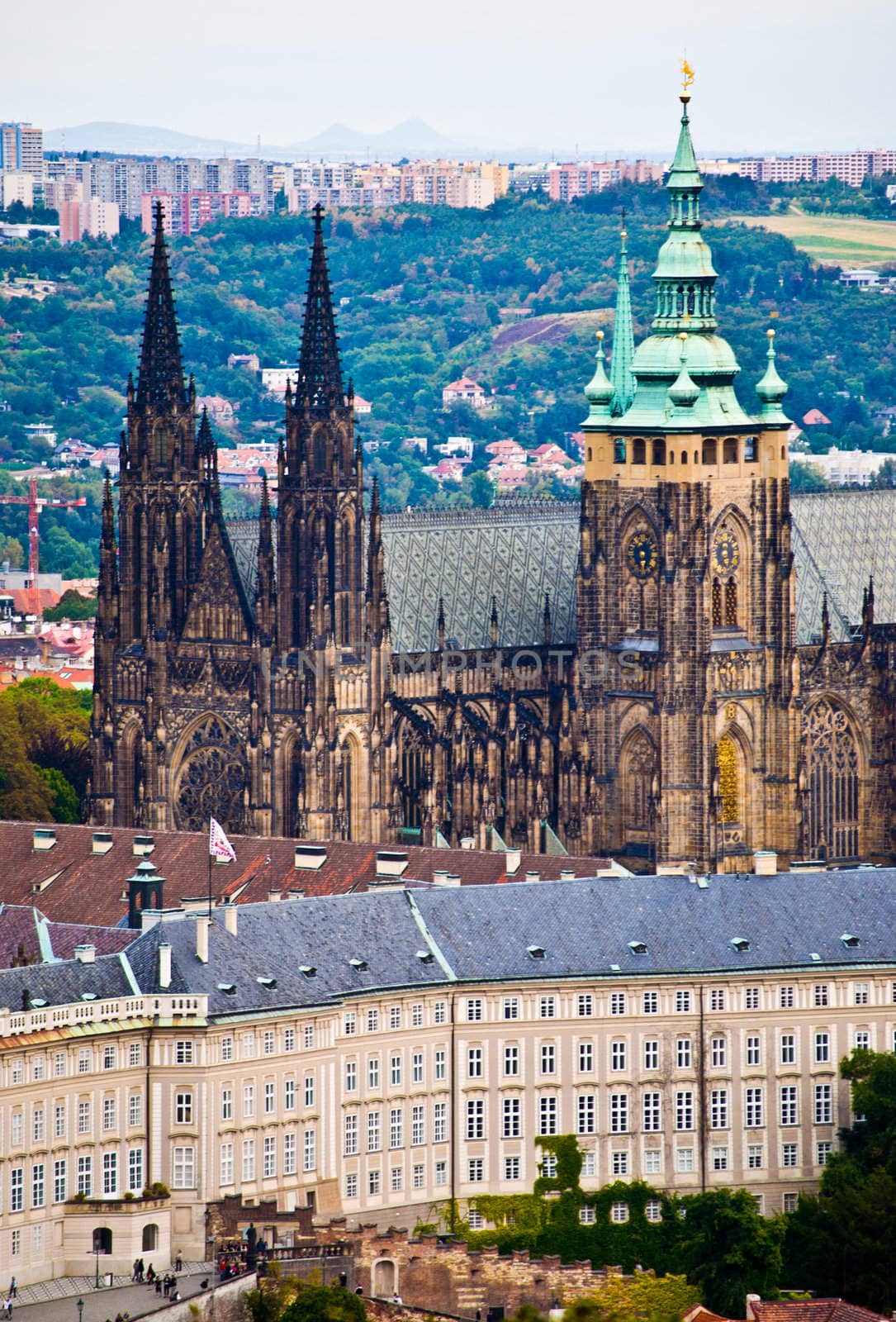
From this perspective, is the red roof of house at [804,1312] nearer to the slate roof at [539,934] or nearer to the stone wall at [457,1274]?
the stone wall at [457,1274]

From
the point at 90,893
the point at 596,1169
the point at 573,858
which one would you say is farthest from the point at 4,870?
the point at 596,1169

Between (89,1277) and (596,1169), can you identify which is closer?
(89,1277)

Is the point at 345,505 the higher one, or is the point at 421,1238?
the point at 345,505

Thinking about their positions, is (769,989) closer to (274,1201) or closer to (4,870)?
(274,1201)

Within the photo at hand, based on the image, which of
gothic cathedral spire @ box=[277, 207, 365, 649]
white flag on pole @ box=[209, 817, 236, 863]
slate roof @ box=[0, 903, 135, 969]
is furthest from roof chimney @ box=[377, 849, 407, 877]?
gothic cathedral spire @ box=[277, 207, 365, 649]

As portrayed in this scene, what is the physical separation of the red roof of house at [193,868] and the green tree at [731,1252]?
22595 millimetres

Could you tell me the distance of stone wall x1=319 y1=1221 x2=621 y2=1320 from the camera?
495 feet

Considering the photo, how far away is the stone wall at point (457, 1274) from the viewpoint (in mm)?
150750

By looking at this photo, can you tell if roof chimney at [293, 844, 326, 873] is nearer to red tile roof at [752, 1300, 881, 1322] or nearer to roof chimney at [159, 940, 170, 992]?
roof chimney at [159, 940, 170, 992]

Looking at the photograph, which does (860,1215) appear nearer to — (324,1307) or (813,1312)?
(813,1312)

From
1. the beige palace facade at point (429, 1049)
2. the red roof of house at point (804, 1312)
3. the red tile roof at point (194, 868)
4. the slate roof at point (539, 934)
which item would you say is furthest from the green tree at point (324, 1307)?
the red tile roof at point (194, 868)

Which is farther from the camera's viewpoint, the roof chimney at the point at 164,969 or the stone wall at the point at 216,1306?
the roof chimney at the point at 164,969

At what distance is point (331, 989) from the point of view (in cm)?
15638

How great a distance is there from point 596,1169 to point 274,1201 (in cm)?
1286
